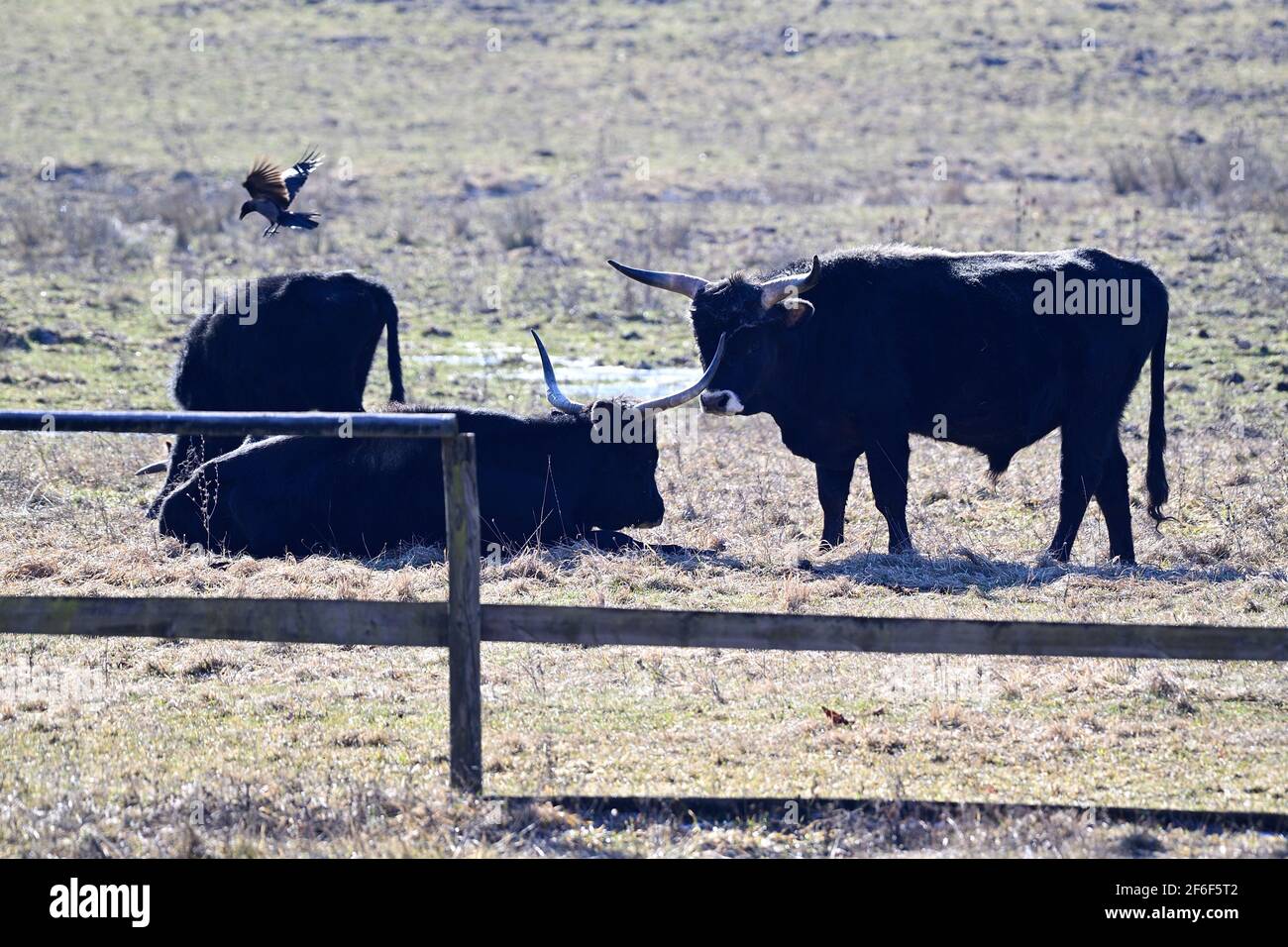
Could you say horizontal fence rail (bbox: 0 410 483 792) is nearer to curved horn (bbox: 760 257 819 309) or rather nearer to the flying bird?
curved horn (bbox: 760 257 819 309)

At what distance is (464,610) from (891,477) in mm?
4804

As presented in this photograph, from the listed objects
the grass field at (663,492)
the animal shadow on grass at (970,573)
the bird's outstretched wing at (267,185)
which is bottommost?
the animal shadow on grass at (970,573)

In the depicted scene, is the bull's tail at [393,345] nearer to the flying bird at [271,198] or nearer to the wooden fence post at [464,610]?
the flying bird at [271,198]

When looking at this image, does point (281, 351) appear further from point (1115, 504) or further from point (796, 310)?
point (1115, 504)

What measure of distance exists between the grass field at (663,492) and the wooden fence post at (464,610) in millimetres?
143

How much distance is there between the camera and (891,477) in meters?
9.60

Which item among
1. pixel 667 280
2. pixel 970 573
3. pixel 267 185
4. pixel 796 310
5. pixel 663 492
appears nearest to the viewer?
pixel 970 573

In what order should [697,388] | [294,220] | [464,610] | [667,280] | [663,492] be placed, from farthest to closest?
[294,220] → [663,492] → [667,280] → [697,388] → [464,610]

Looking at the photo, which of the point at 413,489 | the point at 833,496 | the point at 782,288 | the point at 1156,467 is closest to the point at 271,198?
the point at 413,489

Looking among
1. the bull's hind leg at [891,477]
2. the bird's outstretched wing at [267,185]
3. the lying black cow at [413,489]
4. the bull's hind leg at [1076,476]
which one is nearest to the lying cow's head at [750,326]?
the lying black cow at [413,489]

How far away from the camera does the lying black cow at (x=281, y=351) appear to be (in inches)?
439

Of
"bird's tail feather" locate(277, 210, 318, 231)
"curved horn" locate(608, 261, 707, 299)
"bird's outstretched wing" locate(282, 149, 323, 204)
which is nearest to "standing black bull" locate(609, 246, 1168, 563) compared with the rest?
"curved horn" locate(608, 261, 707, 299)

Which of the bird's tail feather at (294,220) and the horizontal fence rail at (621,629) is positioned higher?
the bird's tail feather at (294,220)
